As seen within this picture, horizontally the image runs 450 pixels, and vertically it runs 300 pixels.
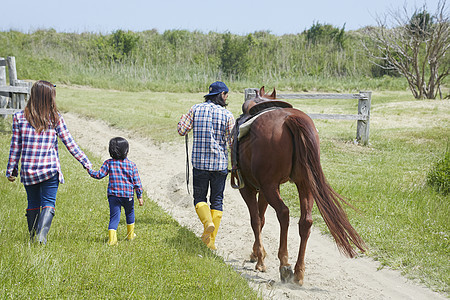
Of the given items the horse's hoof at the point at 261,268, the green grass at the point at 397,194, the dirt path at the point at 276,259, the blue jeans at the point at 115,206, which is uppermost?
the blue jeans at the point at 115,206

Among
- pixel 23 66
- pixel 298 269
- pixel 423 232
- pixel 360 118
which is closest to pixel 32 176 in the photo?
pixel 298 269

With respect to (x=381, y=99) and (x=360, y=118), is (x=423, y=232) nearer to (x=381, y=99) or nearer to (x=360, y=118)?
(x=360, y=118)

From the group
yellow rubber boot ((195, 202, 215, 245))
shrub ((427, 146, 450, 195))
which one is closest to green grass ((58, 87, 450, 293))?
shrub ((427, 146, 450, 195))

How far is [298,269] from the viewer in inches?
168

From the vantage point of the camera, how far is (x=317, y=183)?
405 centimetres

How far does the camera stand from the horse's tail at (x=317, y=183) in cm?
393

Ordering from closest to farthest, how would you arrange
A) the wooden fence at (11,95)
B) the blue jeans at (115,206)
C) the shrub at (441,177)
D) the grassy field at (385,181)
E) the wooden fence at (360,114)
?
1. the blue jeans at (115,206)
2. the grassy field at (385,181)
3. the shrub at (441,177)
4. the wooden fence at (360,114)
5. the wooden fence at (11,95)

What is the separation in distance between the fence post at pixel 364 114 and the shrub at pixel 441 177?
184 inches

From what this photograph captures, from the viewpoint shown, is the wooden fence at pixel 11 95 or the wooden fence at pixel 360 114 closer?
the wooden fence at pixel 360 114

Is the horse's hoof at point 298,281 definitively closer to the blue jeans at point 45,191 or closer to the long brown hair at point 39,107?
the blue jeans at point 45,191

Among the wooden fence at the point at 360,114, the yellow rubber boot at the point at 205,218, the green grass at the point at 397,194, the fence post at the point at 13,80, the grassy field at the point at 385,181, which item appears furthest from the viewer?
the fence post at the point at 13,80

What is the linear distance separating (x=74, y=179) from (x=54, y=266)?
454 cm

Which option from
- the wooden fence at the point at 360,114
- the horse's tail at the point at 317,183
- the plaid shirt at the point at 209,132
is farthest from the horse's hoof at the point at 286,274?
the wooden fence at the point at 360,114

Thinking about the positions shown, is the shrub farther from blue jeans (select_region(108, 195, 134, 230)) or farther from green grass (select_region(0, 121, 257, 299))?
blue jeans (select_region(108, 195, 134, 230))
